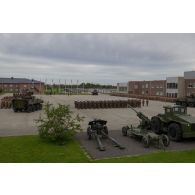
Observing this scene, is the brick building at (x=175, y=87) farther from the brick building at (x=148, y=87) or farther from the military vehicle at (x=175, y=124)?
the military vehicle at (x=175, y=124)

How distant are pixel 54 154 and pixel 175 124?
7.57m

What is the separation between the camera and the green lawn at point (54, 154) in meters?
10.7

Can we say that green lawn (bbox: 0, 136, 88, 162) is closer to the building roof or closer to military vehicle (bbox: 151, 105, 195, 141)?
military vehicle (bbox: 151, 105, 195, 141)

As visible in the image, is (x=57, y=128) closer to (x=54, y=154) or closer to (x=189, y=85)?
(x=54, y=154)

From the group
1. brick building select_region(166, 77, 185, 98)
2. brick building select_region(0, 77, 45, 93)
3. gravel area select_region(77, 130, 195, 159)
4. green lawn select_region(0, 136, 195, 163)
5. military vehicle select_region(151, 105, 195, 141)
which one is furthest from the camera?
brick building select_region(0, 77, 45, 93)

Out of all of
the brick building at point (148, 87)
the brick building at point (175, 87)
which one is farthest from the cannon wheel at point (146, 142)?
the brick building at point (148, 87)

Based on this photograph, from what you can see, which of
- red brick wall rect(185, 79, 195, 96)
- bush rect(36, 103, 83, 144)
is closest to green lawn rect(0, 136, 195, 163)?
bush rect(36, 103, 83, 144)

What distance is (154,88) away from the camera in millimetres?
79125

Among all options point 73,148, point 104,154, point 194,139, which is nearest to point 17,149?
point 73,148

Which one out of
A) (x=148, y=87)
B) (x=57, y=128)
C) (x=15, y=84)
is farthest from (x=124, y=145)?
(x=15, y=84)

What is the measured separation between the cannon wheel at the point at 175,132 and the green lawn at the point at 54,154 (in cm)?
242

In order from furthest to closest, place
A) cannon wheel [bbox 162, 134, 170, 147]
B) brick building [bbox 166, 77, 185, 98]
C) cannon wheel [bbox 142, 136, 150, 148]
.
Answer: brick building [bbox 166, 77, 185, 98]
cannon wheel [bbox 162, 134, 170, 147]
cannon wheel [bbox 142, 136, 150, 148]

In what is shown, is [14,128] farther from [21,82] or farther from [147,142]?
[21,82]

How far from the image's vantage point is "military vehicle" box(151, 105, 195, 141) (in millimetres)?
14742
